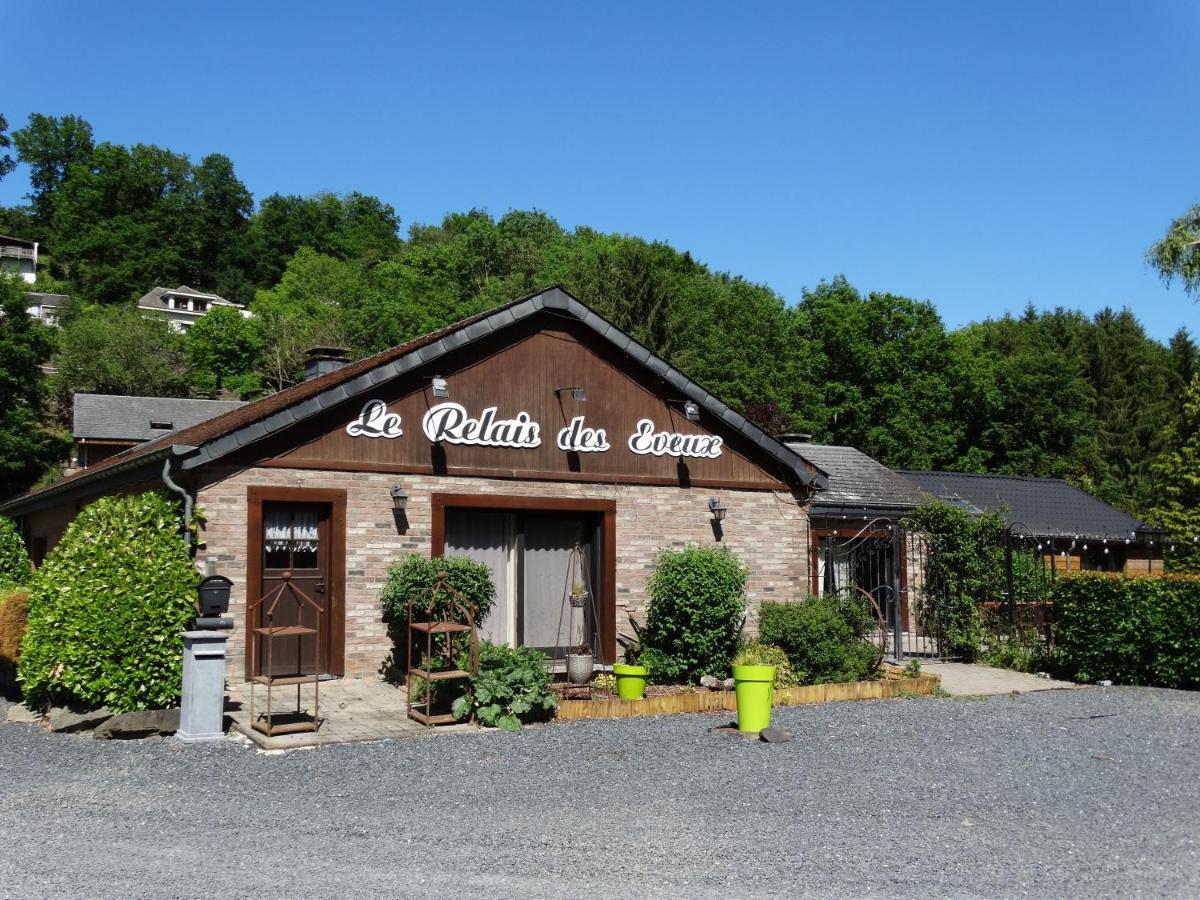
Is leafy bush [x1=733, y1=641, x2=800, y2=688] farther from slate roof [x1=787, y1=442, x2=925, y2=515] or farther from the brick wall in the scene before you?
slate roof [x1=787, y1=442, x2=925, y2=515]

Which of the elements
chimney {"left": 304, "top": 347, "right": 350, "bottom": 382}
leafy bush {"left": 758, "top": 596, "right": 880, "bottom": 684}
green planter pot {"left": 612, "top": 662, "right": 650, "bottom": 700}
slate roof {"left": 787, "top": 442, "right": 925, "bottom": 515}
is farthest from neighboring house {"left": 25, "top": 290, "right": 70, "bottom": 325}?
green planter pot {"left": 612, "top": 662, "right": 650, "bottom": 700}

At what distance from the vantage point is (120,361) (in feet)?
173

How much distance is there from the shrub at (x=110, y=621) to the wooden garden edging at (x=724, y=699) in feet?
14.2

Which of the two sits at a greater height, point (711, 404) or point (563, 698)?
point (711, 404)

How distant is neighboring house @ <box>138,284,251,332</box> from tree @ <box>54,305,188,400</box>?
40.2 feet

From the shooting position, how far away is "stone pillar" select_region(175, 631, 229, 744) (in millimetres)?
11039

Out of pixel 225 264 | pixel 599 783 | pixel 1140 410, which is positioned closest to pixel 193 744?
pixel 599 783

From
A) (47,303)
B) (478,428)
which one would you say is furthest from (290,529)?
(47,303)

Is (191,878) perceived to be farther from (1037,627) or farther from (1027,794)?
(1037,627)

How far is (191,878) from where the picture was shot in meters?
6.51

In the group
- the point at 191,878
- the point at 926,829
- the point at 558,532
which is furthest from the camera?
the point at 558,532

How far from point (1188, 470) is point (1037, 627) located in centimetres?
1852

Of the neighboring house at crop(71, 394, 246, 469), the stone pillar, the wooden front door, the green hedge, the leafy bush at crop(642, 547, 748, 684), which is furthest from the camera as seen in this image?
the neighboring house at crop(71, 394, 246, 469)

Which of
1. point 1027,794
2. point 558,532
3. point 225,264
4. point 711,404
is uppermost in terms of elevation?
point 225,264
